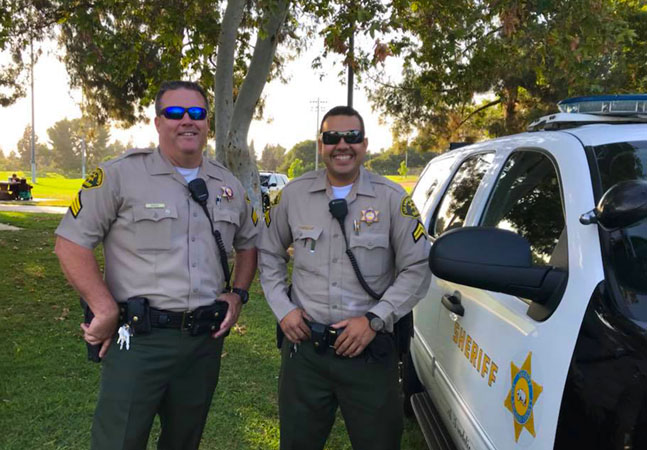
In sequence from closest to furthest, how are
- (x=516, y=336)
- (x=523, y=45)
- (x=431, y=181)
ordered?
(x=516, y=336) < (x=431, y=181) < (x=523, y=45)

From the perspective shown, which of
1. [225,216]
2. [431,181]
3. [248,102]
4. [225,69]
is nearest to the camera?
[225,216]

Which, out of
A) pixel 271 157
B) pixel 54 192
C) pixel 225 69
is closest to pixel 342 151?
pixel 225 69

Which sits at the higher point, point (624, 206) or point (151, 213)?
point (624, 206)

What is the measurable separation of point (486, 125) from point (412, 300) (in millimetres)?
16581

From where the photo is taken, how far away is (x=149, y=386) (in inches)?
81.5

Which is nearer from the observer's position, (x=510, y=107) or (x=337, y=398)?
(x=337, y=398)

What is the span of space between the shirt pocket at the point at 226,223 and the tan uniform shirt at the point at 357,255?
0.27 metres

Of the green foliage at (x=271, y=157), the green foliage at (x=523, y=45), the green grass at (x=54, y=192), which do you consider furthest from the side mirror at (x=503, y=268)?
the green foliage at (x=271, y=157)

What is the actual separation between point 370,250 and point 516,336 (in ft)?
2.30

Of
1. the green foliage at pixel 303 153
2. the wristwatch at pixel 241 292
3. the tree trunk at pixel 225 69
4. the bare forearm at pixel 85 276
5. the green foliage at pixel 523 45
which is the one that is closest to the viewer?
the bare forearm at pixel 85 276

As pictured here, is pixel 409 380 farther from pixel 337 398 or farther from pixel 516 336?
pixel 516 336

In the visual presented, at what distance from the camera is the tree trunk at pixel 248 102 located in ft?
25.7

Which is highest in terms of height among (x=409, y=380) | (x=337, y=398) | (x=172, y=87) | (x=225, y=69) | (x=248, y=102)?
(x=225, y=69)

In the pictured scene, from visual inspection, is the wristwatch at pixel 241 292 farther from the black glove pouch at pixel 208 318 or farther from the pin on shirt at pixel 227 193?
the pin on shirt at pixel 227 193
